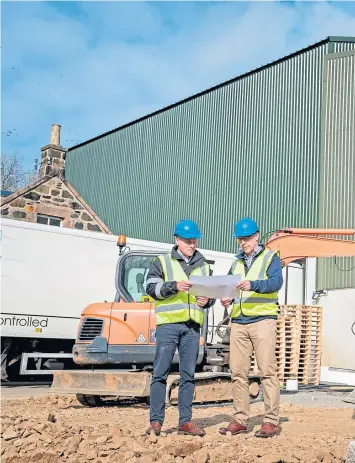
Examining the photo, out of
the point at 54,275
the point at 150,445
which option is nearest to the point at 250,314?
the point at 150,445

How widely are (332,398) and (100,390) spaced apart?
14.6 feet

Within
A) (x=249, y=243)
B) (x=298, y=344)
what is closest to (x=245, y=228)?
(x=249, y=243)

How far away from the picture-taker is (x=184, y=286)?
6.51 metres

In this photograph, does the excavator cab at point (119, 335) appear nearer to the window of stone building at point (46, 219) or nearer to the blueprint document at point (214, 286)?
the blueprint document at point (214, 286)

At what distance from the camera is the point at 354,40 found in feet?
69.3

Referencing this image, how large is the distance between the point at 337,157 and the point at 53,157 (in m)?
10.9

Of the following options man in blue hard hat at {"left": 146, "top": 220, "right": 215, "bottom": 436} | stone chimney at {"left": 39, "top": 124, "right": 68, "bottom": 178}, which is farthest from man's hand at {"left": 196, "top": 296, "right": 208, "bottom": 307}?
stone chimney at {"left": 39, "top": 124, "right": 68, "bottom": 178}

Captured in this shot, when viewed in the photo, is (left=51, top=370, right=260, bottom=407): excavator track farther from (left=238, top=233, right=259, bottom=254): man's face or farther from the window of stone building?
the window of stone building

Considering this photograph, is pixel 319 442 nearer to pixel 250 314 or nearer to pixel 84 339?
pixel 250 314

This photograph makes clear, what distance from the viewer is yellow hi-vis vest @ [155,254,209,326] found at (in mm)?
6754

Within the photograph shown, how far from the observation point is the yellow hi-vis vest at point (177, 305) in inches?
266

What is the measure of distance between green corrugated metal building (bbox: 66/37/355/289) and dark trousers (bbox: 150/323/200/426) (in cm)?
1363

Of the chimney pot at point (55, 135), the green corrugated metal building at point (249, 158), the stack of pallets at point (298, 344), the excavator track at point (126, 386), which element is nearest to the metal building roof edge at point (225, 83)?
the green corrugated metal building at point (249, 158)

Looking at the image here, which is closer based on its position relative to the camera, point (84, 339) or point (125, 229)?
point (84, 339)
